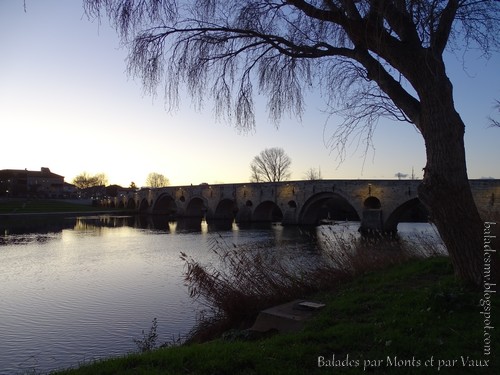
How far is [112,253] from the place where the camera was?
21.2m

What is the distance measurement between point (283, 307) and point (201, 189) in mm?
56080

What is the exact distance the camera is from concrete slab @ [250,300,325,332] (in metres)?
5.25

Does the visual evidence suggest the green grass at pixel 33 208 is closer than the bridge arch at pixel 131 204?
Yes

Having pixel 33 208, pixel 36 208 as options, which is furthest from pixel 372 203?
pixel 33 208

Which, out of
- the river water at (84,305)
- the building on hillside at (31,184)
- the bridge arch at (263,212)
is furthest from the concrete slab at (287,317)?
the building on hillside at (31,184)

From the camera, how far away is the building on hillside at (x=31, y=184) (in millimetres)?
98444

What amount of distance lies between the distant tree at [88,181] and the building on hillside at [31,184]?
869 cm

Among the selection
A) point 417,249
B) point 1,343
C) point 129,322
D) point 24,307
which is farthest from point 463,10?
point 24,307

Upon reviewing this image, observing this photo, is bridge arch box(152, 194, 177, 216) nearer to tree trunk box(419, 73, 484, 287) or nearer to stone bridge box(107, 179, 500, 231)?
stone bridge box(107, 179, 500, 231)

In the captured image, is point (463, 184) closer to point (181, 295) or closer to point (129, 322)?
point (129, 322)

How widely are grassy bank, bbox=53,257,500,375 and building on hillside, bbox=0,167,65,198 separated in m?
104

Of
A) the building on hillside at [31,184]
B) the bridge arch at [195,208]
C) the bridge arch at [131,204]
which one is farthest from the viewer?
the building on hillside at [31,184]

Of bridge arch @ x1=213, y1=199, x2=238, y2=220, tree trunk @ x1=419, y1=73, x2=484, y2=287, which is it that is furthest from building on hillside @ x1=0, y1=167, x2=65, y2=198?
tree trunk @ x1=419, y1=73, x2=484, y2=287

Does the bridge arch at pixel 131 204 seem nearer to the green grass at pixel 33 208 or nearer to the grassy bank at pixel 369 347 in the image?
the green grass at pixel 33 208
